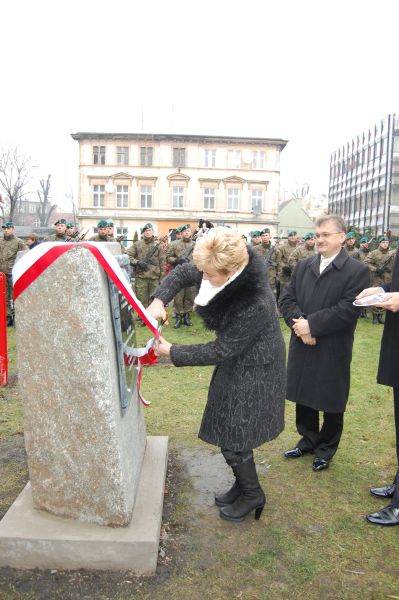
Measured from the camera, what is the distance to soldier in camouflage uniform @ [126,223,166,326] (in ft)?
36.4

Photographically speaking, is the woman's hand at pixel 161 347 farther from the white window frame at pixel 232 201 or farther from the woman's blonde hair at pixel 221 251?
the white window frame at pixel 232 201

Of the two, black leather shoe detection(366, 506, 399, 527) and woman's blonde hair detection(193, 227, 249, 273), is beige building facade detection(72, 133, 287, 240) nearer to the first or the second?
black leather shoe detection(366, 506, 399, 527)

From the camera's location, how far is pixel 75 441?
2.64m

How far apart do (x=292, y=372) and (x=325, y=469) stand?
80 centimetres

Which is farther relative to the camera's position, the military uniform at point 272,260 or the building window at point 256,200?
the building window at point 256,200

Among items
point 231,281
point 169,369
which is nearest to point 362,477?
point 231,281

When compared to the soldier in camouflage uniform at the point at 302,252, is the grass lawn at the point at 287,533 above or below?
below

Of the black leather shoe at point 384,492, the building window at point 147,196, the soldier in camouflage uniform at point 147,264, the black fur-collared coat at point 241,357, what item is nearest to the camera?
the black fur-collared coat at point 241,357

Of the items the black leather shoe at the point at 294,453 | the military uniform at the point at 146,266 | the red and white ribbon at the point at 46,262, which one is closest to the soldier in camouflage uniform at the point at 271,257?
the military uniform at the point at 146,266

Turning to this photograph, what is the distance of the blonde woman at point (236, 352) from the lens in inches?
104

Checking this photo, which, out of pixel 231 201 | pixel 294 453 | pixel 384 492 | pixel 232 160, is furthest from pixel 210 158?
pixel 384 492

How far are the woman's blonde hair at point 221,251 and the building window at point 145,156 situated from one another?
144 ft

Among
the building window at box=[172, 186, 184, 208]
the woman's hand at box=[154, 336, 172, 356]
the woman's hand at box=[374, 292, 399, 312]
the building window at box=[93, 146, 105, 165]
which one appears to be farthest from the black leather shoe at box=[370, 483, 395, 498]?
the building window at box=[93, 146, 105, 165]

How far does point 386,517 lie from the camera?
3217 mm
